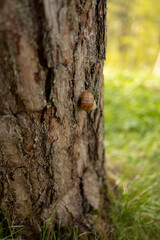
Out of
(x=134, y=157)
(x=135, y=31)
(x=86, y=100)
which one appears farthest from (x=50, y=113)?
(x=135, y=31)

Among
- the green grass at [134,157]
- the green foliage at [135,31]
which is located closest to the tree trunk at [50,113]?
the green grass at [134,157]

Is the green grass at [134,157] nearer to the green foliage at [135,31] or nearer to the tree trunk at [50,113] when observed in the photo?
the tree trunk at [50,113]

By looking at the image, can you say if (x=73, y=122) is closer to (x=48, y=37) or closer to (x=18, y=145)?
(x=18, y=145)

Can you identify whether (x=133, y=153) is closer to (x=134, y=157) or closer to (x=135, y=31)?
(x=134, y=157)

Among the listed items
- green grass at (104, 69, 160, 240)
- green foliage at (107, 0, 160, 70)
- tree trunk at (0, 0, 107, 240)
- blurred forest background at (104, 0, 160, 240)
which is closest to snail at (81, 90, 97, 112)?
tree trunk at (0, 0, 107, 240)

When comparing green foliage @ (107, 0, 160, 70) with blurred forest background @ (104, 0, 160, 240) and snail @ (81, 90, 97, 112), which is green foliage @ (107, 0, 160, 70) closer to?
blurred forest background @ (104, 0, 160, 240)

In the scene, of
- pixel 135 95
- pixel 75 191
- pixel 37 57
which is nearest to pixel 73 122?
pixel 37 57
